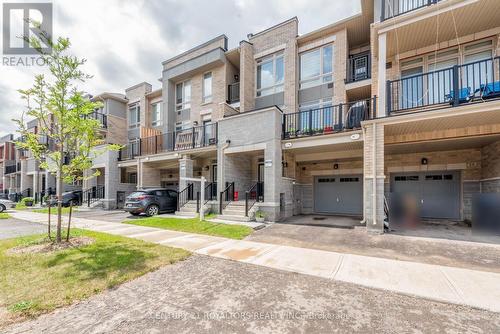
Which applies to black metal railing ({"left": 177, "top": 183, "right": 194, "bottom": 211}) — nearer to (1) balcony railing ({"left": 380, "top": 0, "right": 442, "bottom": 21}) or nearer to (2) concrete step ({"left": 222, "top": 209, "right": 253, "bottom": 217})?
(2) concrete step ({"left": 222, "top": 209, "right": 253, "bottom": 217})

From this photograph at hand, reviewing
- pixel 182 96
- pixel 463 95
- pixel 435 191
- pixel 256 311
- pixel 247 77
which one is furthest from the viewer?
pixel 182 96

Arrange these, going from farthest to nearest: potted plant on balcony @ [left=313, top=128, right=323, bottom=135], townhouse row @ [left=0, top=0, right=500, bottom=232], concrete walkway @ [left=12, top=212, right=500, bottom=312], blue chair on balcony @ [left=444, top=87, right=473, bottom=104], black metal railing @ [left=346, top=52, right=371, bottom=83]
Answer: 1. black metal railing @ [left=346, top=52, right=371, bottom=83]
2. potted plant on balcony @ [left=313, top=128, right=323, bottom=135]
3. townhouse row @ [left=0, top=0, right=500, bottom=232]
4. blue chair on balcony @ [left=444, top=87, right=473, bottom=104]
5. concrete walkway @ [left=12, top=212, right=500, bottom=312]

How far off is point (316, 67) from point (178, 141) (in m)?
10.1

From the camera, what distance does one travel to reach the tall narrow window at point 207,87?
53.8 feet

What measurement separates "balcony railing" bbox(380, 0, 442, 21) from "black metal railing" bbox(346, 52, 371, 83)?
2.97 m

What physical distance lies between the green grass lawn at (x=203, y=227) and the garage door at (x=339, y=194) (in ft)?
20.5

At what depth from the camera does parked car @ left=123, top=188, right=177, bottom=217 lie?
12.5m

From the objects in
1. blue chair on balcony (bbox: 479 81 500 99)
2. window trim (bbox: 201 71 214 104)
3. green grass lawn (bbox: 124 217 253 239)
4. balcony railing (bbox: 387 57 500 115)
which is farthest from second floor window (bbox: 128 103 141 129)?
blue chair on balcony (bbox: 479 81 500 99)

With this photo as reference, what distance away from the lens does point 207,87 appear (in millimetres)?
16594

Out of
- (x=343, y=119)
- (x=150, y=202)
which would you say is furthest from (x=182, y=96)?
(x=343, y=119)

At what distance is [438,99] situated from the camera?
8469mm

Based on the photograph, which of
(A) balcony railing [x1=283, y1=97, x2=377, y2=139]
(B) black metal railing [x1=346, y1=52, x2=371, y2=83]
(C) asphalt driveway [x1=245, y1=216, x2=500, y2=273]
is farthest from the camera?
(B) black metal railing [x1=346, y1=52, x2=371, y2=83]

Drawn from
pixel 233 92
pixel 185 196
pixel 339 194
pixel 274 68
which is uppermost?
pixel 274 68

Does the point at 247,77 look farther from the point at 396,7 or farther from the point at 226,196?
the point at 396,7
